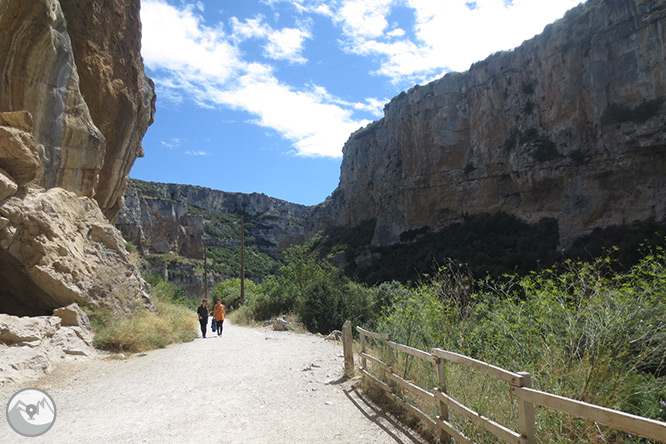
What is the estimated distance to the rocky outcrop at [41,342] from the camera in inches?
284

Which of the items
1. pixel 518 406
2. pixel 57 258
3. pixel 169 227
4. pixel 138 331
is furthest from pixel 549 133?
pixel 169 227

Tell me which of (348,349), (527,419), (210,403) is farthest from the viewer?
(348,349)

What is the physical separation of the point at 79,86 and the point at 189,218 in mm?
77334

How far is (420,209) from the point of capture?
6028 cm

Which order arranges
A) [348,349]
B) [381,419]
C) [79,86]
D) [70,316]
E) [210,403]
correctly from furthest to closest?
[79,86] → [70,316] → [348,349] → [210,403] → [381,419]

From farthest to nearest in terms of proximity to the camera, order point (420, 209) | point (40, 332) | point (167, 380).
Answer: point (420, 209) → point (40, 332) → point (167, 380)

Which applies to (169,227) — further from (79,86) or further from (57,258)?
(57,258)

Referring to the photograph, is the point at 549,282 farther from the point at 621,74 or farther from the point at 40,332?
the point at 621,74

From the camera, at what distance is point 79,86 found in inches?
564

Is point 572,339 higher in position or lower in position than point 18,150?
lower

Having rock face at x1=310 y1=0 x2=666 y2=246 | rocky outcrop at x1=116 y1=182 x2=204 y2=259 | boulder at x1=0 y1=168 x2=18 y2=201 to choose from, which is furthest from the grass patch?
rocky outcrop at x1=116 y1=182 x2=204 y2=259

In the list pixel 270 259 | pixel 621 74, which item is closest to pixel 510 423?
pixel 621 74

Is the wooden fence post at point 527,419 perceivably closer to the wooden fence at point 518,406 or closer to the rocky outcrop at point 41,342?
the wooden fence at point 518,406

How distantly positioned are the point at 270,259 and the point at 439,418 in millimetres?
105585
